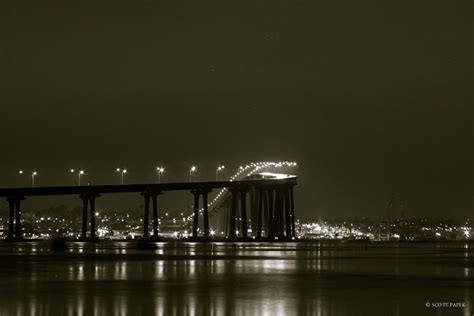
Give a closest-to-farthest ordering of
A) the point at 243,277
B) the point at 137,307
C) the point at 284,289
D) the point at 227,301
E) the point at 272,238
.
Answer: the point at 137,307
the point at 227,301
the point at 284,289
the point at 243,277
the point at 272,238

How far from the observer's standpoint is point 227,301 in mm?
29828

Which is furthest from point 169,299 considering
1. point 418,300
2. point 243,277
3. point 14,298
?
point 243,277

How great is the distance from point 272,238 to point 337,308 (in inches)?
6693

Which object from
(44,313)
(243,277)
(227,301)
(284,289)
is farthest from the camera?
(243,277)

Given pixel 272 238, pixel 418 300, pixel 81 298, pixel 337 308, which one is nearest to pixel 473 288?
pixel 418 300

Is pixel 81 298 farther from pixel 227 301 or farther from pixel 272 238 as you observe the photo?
pixel 272 238

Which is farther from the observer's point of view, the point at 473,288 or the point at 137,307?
the point at 473,288

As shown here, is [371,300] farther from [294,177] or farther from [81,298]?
[294,177]

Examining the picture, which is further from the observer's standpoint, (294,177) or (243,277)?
(294,177)

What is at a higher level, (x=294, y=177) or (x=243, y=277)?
(x=294, y=177)

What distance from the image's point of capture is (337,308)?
2770 centimetres

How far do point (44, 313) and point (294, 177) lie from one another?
17293 centimetres

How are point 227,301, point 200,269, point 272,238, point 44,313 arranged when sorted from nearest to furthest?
point 44,313, point 227,301, point 200,269, point 272,238

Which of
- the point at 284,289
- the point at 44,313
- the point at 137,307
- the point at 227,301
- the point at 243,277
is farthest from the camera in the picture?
the point at 243,277
